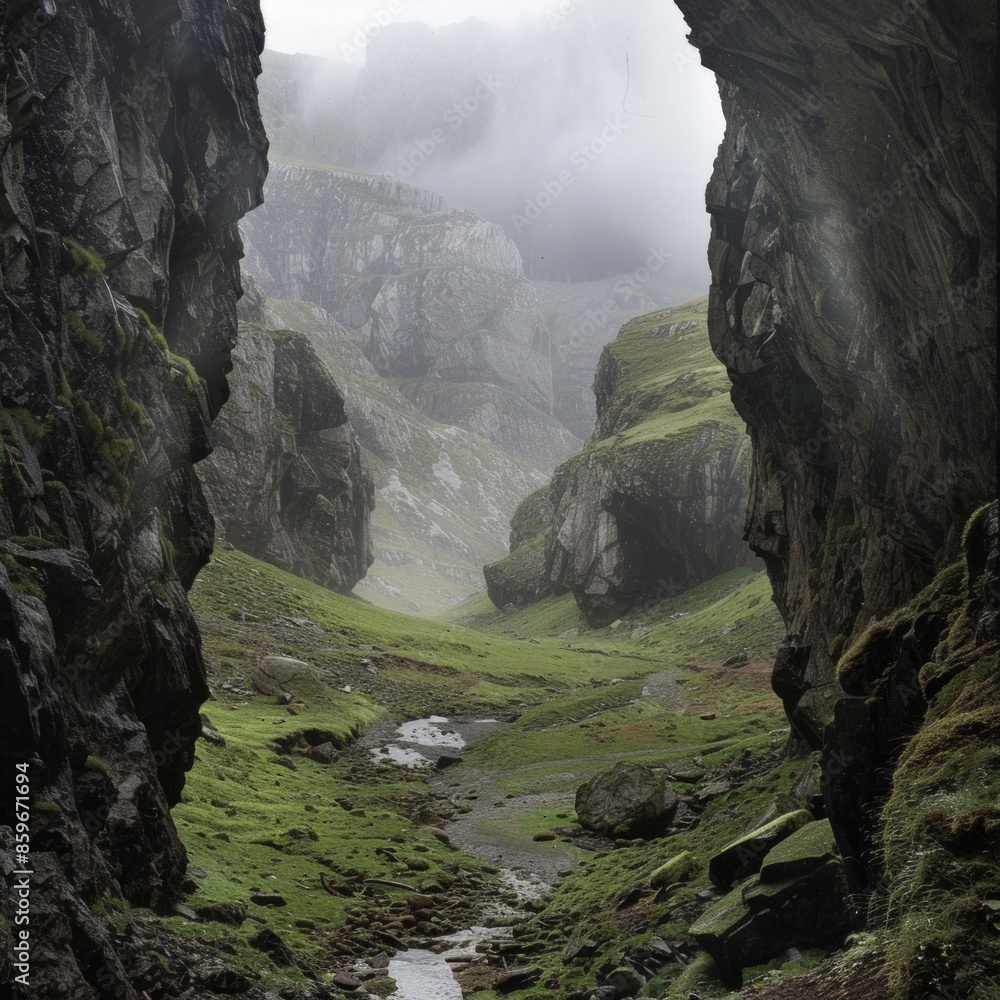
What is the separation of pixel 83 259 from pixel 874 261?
69.6ft

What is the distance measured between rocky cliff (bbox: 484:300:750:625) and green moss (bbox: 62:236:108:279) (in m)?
118

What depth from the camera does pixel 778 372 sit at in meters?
42.8

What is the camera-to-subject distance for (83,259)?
21.3 meters

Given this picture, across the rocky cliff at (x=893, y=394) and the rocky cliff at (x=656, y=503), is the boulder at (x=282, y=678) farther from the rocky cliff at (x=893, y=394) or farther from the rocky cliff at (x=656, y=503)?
the rocky cliff at (x=656, y=503)

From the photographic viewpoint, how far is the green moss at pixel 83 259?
21.0 m

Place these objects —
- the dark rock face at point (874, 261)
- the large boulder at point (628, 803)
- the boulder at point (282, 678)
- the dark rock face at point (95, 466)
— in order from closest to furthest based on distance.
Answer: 1. the dark rock face at point (95, 466)
2. the dark rock face at point (874, 261)
3. the large boulder at point (628, 803)
4. the boulder at point (282, 678)

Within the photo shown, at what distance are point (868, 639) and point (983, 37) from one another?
12.0 meters

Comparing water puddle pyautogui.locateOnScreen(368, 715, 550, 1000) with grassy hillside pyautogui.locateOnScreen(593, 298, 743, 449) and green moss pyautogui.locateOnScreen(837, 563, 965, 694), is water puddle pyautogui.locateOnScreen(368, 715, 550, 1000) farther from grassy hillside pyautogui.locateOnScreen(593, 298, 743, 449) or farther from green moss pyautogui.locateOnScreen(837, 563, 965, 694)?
grassy hillside pyautogui.locateOnScreen(593, 298, 743, 449)

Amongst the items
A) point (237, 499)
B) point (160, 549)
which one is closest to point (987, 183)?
point (160, 549)

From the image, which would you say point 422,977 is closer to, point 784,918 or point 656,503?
point 784,918

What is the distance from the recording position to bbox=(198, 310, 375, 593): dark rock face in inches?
4921

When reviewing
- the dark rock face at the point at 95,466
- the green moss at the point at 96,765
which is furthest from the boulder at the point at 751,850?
the green moss at the point at 96,765

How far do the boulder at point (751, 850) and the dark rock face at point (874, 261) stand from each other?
90.2 inches

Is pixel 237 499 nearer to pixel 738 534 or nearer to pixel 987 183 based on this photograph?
pixel 738 534
